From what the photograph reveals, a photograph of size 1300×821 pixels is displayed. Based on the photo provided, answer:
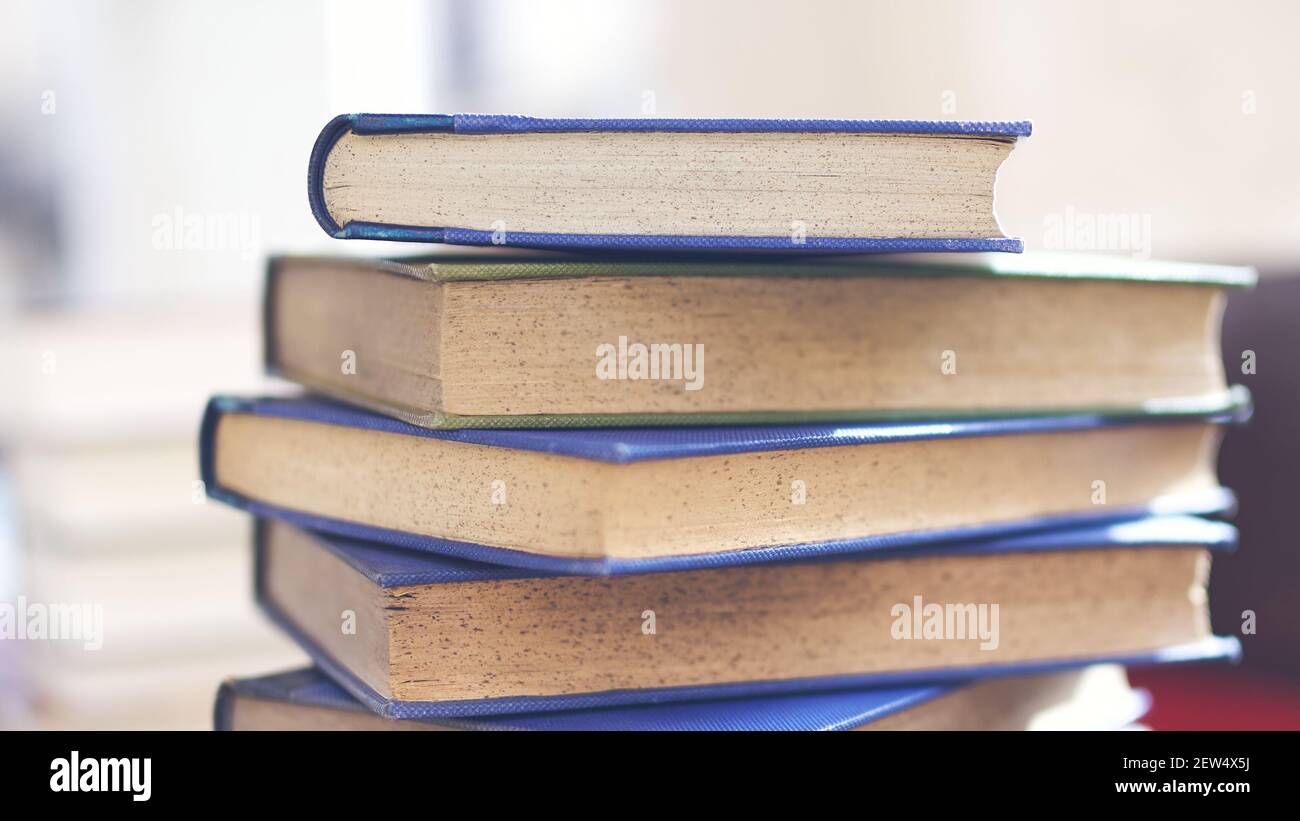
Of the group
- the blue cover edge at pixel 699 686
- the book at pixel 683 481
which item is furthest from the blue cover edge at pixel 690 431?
the blue cover edge at pixel 699 686

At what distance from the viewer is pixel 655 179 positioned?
17.8 inches

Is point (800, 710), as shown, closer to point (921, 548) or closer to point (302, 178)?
point (921, 548)

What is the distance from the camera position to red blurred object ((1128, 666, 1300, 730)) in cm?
65

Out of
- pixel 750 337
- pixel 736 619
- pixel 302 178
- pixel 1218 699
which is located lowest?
pixel 1218 699

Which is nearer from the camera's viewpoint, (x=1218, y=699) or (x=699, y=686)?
(x=699, y=686)

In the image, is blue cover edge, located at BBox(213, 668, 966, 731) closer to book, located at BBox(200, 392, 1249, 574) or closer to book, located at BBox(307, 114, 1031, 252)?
book, located at BBox(200, 392, 1249, 574)

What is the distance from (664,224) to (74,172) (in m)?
2.39

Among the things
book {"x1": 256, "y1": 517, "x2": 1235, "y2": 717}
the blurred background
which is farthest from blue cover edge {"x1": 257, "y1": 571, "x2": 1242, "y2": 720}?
the blurred background

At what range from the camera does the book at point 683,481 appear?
43 centimetres

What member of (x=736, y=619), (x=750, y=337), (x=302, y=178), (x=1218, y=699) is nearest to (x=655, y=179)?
(x=750, y=337)

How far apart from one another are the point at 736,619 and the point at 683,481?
0.29ft

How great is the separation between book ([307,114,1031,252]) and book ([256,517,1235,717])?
0.14 metres
